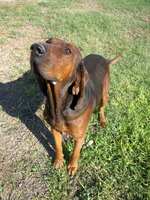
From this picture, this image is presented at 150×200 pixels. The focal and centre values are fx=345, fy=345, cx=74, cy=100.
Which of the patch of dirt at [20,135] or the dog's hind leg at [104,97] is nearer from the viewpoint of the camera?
the patch of dirt at [20,135]

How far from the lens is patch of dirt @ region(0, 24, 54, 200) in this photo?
3.93 meters

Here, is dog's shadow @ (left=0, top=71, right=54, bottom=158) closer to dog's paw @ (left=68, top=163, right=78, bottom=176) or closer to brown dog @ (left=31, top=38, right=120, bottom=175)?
dog's paw @ (left=68, top=163, right=78, bottom=176)

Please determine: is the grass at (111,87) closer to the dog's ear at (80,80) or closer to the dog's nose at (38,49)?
the dog's ear at (80,80)

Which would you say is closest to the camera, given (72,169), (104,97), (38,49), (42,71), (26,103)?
(38,49)

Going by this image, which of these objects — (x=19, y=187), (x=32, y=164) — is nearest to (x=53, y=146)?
(x=32, y=164)

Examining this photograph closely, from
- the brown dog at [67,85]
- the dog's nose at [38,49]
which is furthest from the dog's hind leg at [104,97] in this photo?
the dog's nose at [38,49]

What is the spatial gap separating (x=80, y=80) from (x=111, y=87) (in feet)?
9.32

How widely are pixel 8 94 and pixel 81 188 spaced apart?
91.8 inches

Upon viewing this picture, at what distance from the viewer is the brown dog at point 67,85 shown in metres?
2.76

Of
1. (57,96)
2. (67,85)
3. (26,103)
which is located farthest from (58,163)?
(26,103)

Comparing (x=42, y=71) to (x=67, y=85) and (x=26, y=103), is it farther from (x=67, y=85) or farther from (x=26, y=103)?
(x=26, y=103)

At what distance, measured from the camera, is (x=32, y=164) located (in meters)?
4.21

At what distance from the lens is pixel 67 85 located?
3148 millimetres

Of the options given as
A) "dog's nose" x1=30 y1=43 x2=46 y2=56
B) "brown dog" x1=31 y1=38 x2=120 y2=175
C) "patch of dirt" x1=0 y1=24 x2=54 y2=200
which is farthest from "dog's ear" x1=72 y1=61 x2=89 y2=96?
"patch of dirt" x1=0 y1=24 x2=54 y2=200
